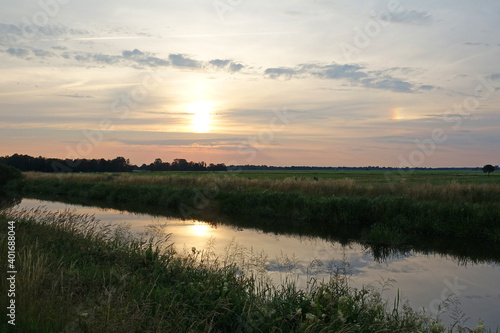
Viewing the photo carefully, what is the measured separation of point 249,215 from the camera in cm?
2097

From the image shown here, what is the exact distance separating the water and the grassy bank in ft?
7.32

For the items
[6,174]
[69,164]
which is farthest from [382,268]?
[69,164]

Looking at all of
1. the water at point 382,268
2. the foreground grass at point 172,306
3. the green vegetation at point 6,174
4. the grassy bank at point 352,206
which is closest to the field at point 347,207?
the grassy bank at point 352,206

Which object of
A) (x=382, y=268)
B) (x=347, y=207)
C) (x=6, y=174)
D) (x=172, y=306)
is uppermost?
(x=6, y=174)

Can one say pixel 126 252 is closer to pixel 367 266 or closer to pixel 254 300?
pixel 254 300

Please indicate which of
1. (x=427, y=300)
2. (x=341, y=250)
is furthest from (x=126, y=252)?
(x=341, y=250)

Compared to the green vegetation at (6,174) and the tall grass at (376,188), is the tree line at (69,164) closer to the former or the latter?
the green vegetation at (6,174)

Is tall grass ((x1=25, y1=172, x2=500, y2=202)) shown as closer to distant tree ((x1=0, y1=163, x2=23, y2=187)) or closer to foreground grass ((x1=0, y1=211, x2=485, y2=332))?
foreground grass ((x1=0, y1=211, x2=485, y2=332))

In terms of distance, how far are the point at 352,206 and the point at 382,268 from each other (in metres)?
7.41

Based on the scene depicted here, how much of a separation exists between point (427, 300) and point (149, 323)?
586 centimetres

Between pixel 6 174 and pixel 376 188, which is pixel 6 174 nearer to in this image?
pixel 6 174

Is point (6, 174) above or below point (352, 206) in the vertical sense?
above

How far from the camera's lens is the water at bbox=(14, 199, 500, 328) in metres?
7.96

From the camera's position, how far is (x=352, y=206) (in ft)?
58.2
